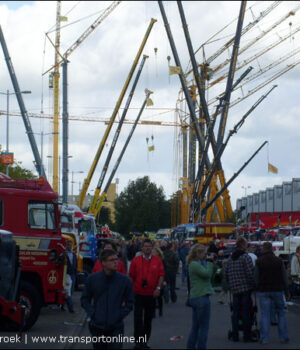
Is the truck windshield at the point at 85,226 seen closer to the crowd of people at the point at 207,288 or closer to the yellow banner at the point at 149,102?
the crowd of people at the point at 207,288

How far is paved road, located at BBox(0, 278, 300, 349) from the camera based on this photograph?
1385cm

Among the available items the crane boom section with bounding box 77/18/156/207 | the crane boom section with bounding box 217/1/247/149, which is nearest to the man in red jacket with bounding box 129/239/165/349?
the crane boom section with bounding box 217/1/247/149

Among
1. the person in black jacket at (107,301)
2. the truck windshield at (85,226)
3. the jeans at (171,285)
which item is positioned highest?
the truck windshield at (85,226)

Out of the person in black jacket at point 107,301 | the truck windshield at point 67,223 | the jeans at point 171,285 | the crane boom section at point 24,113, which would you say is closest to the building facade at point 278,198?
the crane boom section at point 24,113

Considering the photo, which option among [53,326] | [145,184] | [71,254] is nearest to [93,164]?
[71,254]

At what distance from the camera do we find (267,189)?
416ft

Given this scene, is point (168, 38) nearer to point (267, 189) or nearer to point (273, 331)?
point (273, 331)

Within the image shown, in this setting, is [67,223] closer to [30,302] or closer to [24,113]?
[24,113]

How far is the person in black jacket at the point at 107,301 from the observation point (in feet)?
30.5

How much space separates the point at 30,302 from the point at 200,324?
16.0 ft

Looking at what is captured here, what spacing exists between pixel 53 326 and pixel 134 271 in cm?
405

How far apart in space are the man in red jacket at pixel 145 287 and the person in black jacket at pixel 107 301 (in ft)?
12.8

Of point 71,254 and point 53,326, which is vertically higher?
point 71,254

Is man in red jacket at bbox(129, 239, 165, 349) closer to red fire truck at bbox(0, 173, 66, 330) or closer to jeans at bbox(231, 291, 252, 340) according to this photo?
jeans at bbox(231, 291, 252, 340)
